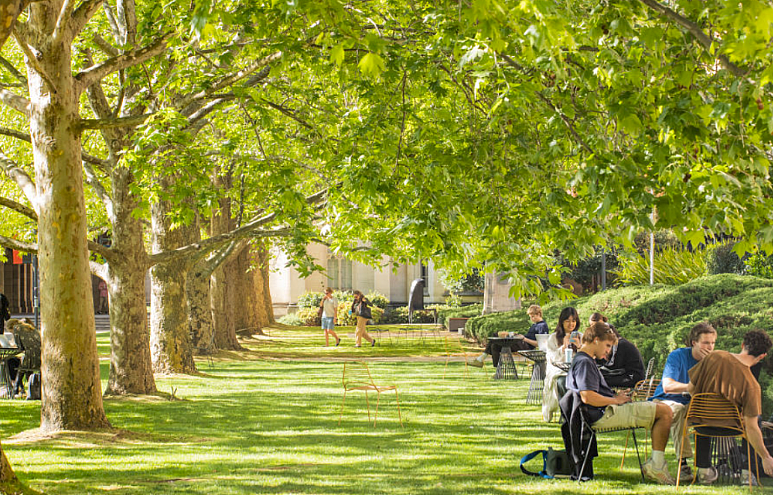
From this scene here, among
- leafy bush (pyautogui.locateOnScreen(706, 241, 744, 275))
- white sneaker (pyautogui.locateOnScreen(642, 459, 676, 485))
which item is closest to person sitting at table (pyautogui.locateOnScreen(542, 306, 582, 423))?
white sneaker (pyautogui.locateOnScreen(642, 459, 676, 485))

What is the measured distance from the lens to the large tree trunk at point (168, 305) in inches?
704

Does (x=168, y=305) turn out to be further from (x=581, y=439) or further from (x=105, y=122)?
(x=581, y=439)

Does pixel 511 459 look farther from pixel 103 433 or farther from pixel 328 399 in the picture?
pixel 328 399

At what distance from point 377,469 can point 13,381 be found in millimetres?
9090

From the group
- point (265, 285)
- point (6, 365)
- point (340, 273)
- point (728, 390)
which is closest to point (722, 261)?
point (728, 390)

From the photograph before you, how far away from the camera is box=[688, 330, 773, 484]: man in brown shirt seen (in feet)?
25.7

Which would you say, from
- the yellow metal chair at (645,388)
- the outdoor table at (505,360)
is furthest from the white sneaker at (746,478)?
the outdoor table at (505,360)

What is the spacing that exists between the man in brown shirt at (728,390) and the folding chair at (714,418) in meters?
0.04

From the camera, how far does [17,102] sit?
36.0 ft

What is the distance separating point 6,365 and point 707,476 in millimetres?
12201

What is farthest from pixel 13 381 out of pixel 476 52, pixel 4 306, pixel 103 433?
pixel 476 52

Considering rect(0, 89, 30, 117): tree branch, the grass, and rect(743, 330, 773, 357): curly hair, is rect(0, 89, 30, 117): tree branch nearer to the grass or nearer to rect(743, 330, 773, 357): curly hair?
the grass

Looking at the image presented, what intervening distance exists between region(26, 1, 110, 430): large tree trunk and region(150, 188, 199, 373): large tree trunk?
23.7ft

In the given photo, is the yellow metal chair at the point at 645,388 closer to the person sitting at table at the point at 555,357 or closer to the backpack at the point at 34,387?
the person sitting at table at the point at 555,357
